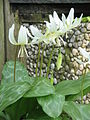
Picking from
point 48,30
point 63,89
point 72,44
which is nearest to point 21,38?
point 48,30

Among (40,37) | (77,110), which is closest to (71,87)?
(77,110)

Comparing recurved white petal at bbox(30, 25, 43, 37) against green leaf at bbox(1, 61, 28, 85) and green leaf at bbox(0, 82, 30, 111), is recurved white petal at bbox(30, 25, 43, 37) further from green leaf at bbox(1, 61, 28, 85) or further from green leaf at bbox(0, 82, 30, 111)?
green leaf at bbox(1, 61, 28, 85)

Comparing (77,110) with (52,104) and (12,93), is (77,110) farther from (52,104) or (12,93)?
(12,93)

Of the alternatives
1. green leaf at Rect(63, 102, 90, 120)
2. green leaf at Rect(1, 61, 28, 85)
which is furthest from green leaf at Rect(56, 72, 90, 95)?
green leaf at Rect(1, 61, 28, 85)

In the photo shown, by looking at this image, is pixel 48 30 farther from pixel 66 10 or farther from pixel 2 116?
pixel 66 10

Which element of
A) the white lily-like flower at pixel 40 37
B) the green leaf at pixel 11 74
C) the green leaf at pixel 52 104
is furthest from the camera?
the green leaf at pixel 11 74

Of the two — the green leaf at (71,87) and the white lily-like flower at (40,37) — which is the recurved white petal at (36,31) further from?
the green leaf at (71,87)

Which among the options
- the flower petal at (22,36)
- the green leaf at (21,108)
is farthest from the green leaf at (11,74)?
the flower petal at (22,36)
